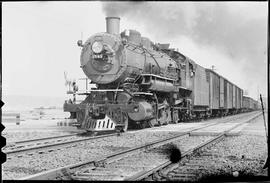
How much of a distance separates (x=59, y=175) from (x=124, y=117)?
29.2 ft

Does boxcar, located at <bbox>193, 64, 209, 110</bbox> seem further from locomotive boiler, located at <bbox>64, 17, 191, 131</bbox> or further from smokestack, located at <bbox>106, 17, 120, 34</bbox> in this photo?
smokestack, located at <bbox>106, 17, 120, 34</bbox>

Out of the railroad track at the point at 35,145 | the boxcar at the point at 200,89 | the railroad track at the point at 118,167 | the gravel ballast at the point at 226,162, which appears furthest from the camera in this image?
the boxcar at the point at 200,89

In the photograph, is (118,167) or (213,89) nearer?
(118,167)

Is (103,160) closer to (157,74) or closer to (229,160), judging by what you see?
(229,160)

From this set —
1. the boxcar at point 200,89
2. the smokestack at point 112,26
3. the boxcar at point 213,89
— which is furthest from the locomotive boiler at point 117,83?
the boxcar at point 213,89

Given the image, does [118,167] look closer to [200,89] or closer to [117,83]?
[117,83]

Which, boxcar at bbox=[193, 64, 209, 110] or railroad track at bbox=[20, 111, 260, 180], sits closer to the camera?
railroad track at bbox=[20, 111, 260, 180]

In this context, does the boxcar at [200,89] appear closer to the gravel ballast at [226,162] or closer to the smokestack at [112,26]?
the smokestack at [112,26]

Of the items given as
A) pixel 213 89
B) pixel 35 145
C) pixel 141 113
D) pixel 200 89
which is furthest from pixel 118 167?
pixel 213 89

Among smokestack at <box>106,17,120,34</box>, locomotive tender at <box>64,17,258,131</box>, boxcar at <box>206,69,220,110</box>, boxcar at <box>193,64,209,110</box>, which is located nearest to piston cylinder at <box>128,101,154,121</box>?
locomotive tender at <box>64,17,258,131</box>

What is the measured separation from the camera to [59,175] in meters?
6.65

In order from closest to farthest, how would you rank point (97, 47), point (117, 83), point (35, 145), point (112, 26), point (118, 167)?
point (118, 167) < point (35, 145) < point (97, 47) < point (117, 83) < point (112, 26)

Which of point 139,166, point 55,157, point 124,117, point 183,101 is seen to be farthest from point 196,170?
point 183,101

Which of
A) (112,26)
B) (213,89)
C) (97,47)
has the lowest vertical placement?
(213,89)
